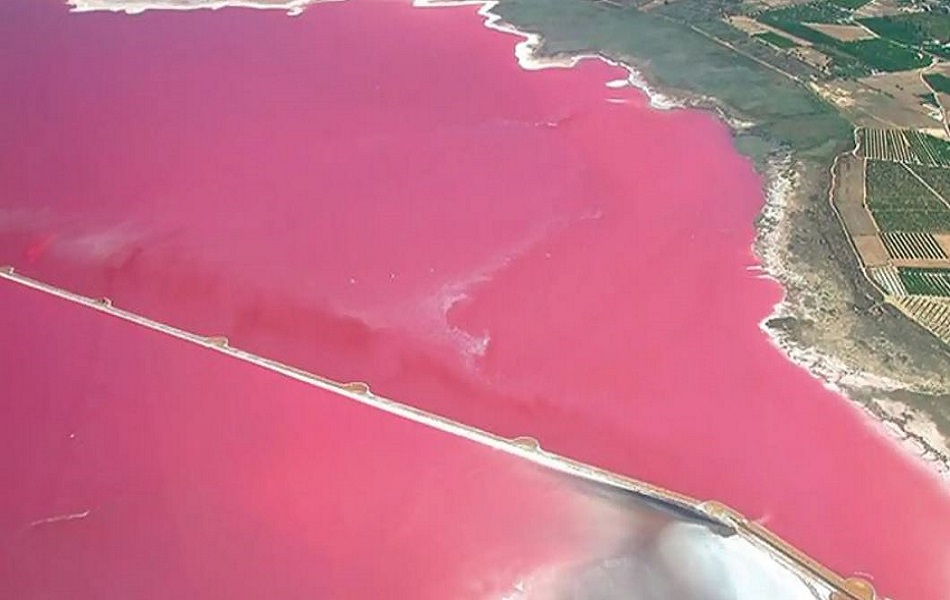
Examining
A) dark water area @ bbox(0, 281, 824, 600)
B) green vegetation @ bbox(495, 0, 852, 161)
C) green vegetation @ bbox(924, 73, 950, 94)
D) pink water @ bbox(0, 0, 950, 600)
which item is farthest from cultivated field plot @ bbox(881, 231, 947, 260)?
dark water area @ bbox(0, 281, 824, 600)

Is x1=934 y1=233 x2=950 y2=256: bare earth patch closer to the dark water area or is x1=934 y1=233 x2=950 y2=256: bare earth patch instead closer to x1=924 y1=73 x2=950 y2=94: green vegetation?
x1=924 y1=73 x2=950 y2=94: green vegetation

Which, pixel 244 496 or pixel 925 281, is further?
pixel 925 281

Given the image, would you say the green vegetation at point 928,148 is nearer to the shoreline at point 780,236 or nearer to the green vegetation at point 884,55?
A: the shoreline at point 780,236

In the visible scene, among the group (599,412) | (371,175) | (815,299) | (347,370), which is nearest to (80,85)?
(371,175)

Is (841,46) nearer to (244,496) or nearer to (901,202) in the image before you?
(901,202)

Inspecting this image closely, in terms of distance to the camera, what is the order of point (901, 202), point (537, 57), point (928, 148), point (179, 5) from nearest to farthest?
point (901, 202), point (928, 148), point (537, 57), point (179, 5)

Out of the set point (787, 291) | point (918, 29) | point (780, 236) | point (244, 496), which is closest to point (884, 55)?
point (918, 29)
